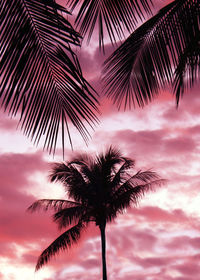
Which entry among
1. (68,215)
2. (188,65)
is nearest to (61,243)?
(68,215)

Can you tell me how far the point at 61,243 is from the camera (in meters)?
16.8

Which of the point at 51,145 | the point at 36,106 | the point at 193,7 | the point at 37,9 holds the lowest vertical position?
the point at 51,145

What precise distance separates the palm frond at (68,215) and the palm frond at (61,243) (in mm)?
300

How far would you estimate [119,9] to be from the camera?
3436 millimetres

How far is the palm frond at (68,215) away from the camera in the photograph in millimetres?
17078

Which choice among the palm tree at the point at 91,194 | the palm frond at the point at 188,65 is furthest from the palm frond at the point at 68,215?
the palm frond at the point at 188,65

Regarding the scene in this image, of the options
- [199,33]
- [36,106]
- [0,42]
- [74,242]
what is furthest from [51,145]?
[74,242]

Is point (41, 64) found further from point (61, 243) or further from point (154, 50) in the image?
point (61, 243)

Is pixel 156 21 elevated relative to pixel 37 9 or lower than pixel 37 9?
elevated

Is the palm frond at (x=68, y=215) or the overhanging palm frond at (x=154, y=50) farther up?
the palm frond at (x=68, y=215)

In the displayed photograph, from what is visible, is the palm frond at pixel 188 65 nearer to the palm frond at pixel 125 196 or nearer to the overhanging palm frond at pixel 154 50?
the overhanging palm frond at pixel 154 50

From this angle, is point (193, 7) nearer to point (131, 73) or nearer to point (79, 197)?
point (131, 73)

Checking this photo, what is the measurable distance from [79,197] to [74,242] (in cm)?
183

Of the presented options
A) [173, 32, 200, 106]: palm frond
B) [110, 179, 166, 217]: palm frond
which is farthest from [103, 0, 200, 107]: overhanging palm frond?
[110, 179, 166, 217]: palm frond
